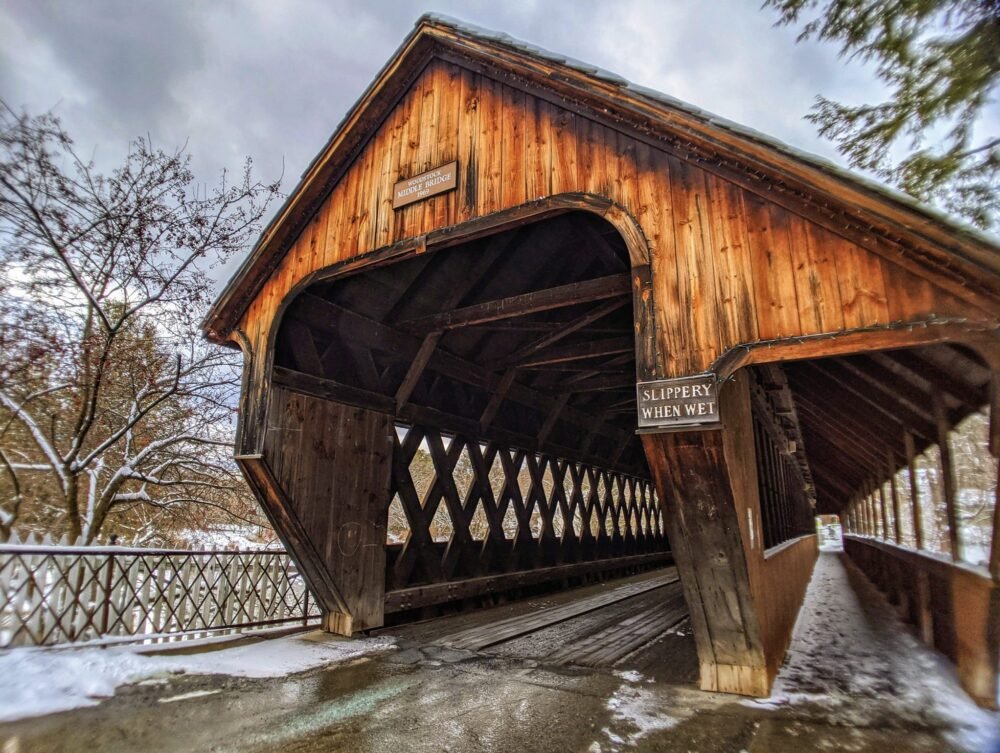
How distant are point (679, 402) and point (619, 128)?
2220mm

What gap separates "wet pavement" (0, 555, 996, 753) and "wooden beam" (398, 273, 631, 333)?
3428 millimetres

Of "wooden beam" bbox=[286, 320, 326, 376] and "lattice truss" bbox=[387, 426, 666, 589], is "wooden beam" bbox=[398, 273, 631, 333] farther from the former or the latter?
"lattice truss" bbox=[387, 426, 666, 589]

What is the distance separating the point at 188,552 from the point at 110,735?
2891 millimetres

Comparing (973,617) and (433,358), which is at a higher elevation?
(433,358)

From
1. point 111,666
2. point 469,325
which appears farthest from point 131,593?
point 469,325

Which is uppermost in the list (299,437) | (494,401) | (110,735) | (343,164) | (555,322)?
(343,164)

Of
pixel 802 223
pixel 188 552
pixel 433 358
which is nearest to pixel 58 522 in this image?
pixel 188 552

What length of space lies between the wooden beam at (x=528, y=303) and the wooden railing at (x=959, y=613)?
3.50m

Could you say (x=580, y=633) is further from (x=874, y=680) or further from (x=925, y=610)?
(x=925, y=610)

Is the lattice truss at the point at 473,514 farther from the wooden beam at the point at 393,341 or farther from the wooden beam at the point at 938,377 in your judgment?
the wooden beam at the point at 938,377

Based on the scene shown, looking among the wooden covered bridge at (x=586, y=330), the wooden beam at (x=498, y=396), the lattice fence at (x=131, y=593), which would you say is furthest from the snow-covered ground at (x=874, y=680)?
the lattice fence at (x=131, y=593)

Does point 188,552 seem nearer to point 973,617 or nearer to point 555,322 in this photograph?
point 555,322

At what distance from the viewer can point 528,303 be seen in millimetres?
5711

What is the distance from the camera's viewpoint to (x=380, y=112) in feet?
18.4
